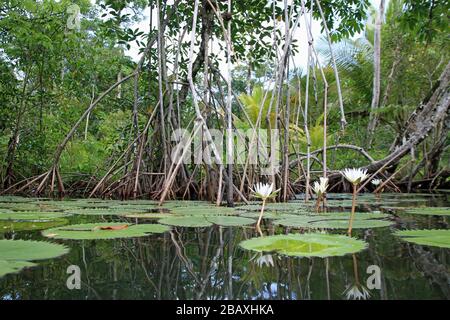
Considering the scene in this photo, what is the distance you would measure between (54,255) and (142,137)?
250 cm

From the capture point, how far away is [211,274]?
39.3 inches

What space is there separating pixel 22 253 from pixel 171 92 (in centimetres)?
273

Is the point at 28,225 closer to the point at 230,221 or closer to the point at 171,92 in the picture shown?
the point at 230,221

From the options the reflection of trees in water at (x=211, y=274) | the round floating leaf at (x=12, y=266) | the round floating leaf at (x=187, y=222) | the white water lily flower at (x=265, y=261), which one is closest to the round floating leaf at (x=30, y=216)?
the round floating leaf at (x=187, y=222)

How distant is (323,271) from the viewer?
0.99m

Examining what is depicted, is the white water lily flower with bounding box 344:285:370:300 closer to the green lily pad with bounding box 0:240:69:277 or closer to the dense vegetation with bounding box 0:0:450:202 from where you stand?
the green lily pad with bounding box 0:240:69:277

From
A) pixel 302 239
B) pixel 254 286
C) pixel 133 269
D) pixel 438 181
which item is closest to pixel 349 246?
pixel 302 239

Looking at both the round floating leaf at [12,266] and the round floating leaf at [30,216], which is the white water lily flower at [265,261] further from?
the round floating leaf at [30,216]

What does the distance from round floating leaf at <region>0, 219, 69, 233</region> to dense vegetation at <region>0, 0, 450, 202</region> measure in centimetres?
82

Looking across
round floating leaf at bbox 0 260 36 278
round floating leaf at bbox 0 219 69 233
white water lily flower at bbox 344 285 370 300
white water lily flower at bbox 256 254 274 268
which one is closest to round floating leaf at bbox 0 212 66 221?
round floating leaf at bbox 0 219 69 233

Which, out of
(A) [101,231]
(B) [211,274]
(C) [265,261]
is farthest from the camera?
(A) [101,231]

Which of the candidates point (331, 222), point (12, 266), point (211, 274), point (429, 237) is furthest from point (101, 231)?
point (429, 237)

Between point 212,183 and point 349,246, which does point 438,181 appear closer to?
point 212,183
